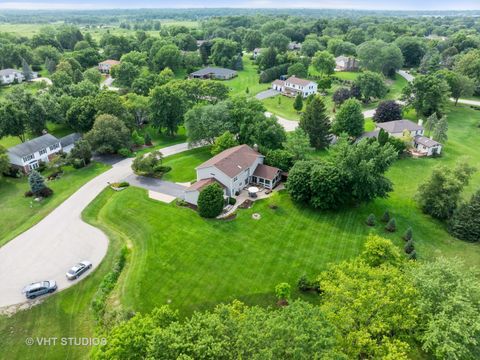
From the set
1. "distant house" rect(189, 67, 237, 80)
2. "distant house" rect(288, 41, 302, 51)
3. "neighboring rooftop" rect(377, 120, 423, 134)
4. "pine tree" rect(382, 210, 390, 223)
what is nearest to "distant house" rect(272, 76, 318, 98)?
"distant house" rect(189, 67, 237, 80)

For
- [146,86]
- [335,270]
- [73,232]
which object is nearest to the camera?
[335,270]

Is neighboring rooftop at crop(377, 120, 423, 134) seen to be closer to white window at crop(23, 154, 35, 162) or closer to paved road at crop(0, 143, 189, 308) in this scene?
paved road at crop(0, 143, 189, 308)

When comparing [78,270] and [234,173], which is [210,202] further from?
[78,270]

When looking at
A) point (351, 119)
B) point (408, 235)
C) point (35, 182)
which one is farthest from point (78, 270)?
point (351, 119)

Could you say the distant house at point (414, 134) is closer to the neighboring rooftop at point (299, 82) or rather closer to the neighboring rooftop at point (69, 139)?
the neighboring rooftop at point (299, 82)

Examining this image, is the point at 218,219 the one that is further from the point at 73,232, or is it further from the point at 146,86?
the point at 146,86

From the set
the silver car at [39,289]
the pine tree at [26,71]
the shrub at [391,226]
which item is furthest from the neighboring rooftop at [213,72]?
the silver car at [39,289]

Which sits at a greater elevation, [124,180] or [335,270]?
[335,270]

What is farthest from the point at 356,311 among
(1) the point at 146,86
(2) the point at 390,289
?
(1) the point at 146,86
